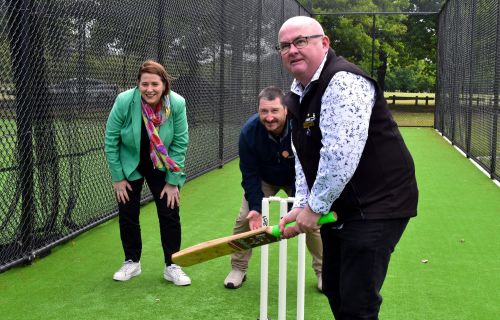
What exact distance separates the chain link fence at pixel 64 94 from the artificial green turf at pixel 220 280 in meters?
0.33

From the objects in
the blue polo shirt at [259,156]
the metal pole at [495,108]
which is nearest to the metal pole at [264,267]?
the blue polo shirt at [259,156]

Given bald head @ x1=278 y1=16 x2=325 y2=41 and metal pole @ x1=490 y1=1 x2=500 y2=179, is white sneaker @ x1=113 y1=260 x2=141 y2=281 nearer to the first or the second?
bald head @ x1=278 y1=16 x2=325 y2=41

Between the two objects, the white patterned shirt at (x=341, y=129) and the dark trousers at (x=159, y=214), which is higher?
the white patterned shirt at (x=341, y=129)

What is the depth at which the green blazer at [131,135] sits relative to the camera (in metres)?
4.07

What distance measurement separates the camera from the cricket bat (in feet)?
8.50

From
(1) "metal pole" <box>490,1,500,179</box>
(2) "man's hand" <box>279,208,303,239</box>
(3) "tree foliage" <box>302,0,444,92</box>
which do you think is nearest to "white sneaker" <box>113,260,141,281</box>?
(2) "man's hand" <box>279,208,303,239</box>

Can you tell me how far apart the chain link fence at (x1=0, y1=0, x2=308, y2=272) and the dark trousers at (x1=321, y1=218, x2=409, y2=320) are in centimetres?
297

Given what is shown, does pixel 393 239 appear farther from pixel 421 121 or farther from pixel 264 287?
pixel 421 121

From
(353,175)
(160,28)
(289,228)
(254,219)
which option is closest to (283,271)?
(254,219)

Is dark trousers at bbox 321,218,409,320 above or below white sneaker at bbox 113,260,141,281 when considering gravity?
above

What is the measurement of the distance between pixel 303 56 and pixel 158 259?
301 centimetres

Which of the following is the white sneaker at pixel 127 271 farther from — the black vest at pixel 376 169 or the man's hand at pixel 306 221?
the black vest at pixel 376 169

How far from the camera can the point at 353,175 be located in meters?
2.32

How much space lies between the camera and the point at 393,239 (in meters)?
2.39
